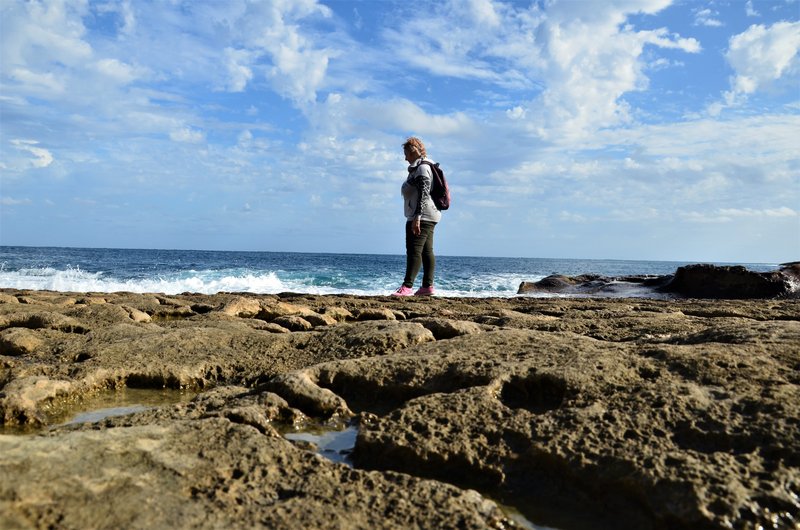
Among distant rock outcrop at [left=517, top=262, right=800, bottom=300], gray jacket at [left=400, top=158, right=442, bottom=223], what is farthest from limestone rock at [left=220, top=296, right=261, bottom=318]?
distant rock outcrop at [left=517, top=262, right=800, bottom=300]

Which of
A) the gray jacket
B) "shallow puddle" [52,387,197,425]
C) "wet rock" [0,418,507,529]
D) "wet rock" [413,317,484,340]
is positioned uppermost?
the gray jacket

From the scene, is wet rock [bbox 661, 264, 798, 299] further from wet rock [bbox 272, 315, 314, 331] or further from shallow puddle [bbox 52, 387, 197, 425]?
shallow puddle [bbox 52, 387, 197, 425]

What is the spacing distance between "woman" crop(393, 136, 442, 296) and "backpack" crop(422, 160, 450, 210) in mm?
91

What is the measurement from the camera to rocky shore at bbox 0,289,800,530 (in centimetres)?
153

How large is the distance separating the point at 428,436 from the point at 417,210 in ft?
18.0

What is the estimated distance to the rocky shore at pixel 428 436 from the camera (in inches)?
60.3

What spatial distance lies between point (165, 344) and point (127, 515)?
2192mm

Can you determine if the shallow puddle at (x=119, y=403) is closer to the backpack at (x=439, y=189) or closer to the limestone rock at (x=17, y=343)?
the limestone rock at (x=17, y=343)

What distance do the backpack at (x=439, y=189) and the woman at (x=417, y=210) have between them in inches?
3.6

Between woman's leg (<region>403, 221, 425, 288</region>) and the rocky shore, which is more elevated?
woman's leg (<region>403, 221, 425, 288</region>)

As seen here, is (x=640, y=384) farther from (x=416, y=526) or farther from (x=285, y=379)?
(x=285, y=379)

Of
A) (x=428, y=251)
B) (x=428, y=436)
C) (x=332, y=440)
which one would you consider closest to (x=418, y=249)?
(x=428, y=251)

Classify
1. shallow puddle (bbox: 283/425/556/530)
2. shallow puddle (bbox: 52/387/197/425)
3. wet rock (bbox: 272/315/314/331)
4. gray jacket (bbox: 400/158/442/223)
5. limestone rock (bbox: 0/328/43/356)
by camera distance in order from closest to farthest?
1. shallow puddle (bbox: 283/425/556/530)
2. shallow puddle (bbox: 52/387/197/425)
3. limestone rock (bbox: 0/328/43/356)
4. wet rock (bbox: 272/315/314/331)
5. gray jacket (bbox: 400/158/442/223)

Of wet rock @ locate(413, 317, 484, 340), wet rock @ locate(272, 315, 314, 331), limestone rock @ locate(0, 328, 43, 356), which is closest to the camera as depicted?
limestone rock @ locate(0, 328, 43, 356)
